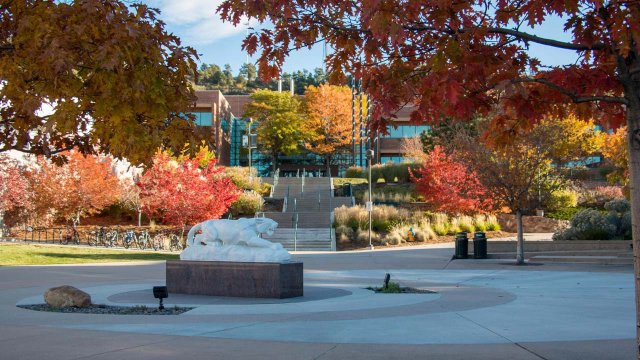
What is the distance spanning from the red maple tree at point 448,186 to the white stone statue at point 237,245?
25.8 m

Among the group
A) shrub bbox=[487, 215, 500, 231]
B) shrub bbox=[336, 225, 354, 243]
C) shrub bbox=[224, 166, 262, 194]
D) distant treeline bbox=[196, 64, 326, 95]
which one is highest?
distant treeline bbox=[196, 64, 326, 95]

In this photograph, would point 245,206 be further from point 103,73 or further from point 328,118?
point 103,73

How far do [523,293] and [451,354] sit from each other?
24.8 feet

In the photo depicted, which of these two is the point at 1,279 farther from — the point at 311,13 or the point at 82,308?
the point at 311,13

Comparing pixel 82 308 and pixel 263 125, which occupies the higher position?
pixel 263 125

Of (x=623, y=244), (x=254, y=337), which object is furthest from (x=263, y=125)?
(x=254, y=337)

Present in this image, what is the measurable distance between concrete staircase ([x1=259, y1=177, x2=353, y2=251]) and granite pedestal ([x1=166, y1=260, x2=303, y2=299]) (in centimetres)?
2177

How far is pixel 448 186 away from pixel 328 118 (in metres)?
34.9

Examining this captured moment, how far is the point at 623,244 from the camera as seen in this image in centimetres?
2461

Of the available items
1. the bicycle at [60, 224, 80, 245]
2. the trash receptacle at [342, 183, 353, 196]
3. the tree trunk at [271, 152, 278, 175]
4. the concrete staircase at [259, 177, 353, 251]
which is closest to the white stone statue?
the concrete staircase at [259, 177, 353, 251]

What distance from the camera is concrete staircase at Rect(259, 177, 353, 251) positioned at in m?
37.8

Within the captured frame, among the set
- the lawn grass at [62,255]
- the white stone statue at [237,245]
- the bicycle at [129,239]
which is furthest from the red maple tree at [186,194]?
the white stone statue at [237,245]

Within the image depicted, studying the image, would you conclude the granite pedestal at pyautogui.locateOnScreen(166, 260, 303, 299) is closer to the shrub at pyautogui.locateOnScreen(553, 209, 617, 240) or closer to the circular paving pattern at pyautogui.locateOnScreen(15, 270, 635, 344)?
the circular paving pattern at pyautogui.locateOnScreen(15, 270, 635, 344)

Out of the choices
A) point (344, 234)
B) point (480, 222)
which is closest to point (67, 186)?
point (344, 234)
